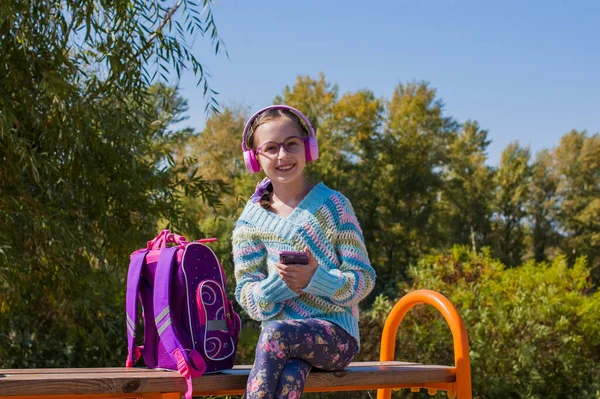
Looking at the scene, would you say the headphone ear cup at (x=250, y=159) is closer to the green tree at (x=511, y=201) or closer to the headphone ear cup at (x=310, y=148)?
the headphone ear cup at (x=310, y=148)

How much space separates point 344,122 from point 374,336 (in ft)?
54.7

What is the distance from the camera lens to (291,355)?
261cm

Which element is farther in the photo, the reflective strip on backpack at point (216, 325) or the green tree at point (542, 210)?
the green tree at point (542, 210)

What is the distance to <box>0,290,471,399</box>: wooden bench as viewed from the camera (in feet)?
7.46

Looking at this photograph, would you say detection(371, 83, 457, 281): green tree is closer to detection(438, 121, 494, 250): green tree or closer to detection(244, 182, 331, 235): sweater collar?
detection(438, 121, 494, 250): green tree

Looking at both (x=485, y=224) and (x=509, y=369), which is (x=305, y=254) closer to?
(x=509, y=369)

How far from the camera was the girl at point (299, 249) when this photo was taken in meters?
2.71

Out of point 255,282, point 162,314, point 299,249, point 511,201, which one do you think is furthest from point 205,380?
point 511,201

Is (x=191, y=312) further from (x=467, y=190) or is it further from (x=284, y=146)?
(x=467, y=190)

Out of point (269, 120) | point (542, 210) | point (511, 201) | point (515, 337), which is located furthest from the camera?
point (542, 210)

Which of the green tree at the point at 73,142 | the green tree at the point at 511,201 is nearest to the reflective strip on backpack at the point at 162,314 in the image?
the green tree at the point at 73,142

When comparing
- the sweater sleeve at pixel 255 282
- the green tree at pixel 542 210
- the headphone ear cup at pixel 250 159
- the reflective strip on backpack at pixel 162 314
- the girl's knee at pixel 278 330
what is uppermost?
the green tree at pixel 542 210

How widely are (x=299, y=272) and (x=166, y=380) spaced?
0.54m

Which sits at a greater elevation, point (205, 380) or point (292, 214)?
point (292, 214)
